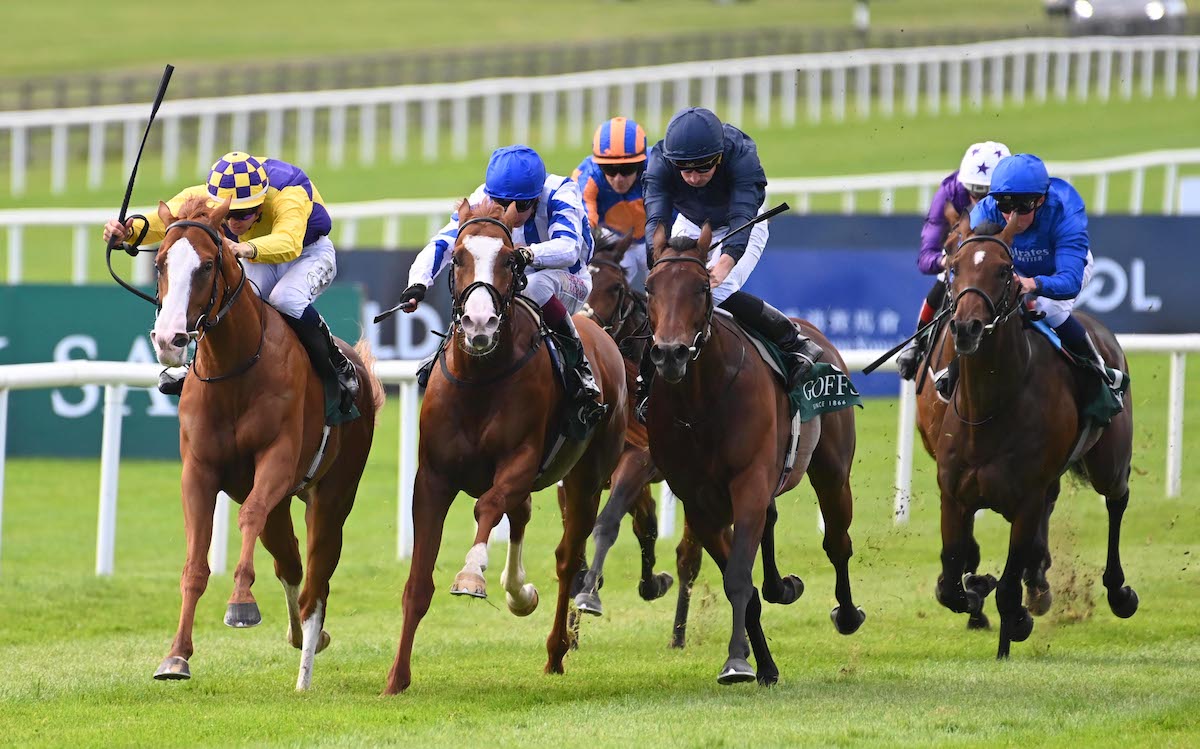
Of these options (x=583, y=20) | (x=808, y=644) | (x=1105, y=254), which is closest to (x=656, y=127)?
(x=1105, y=254)

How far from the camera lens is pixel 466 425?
24.2 feet

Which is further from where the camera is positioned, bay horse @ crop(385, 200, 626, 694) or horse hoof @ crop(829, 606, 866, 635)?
horse hoof @ crop(829, 606, 866, 635)

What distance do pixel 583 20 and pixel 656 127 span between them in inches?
977

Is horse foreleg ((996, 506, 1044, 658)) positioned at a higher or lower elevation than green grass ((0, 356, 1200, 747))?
higher

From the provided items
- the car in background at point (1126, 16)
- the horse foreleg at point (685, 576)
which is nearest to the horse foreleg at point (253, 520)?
the horse foreleg at point (685, 576)

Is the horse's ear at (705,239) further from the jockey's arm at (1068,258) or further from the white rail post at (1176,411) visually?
the white rail post at (1176,411)

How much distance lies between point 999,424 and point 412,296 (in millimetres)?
2609

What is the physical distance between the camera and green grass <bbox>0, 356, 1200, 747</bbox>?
6.45m

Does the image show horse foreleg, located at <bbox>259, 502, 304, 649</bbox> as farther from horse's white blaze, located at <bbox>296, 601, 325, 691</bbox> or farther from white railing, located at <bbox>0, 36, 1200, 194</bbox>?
white railing, located at <bbox>0, 36, 1200, 194</bbox>

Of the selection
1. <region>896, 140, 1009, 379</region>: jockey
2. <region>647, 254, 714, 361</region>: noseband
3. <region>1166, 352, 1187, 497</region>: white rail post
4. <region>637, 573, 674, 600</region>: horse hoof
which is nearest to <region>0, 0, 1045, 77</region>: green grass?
<region>1166, 352, 1187, 497</region>: white rail post

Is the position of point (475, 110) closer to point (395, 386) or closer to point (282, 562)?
point (395, 386)

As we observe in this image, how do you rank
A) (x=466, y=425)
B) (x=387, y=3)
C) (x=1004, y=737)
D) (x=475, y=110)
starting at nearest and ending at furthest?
(x=1004, y=737)
(x=466, y=425)
(x=475, y=110)
(x=387, y=3)

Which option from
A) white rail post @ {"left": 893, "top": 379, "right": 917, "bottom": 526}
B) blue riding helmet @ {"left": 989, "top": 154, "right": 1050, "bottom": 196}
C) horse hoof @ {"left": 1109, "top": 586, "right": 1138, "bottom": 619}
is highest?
blue riding helmet @ {"left": 989, "top": 154, "right": 1050, "bottom": 196}

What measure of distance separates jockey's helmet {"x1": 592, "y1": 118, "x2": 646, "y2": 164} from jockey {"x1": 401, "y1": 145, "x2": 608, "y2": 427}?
Result: 169cm
